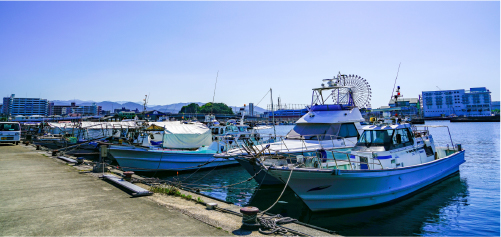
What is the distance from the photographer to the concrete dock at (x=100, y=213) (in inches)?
239

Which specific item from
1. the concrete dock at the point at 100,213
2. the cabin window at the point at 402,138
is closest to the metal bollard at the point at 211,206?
the concrete dock at the point at 100,213

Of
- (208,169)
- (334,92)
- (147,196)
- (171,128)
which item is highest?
(334,92)

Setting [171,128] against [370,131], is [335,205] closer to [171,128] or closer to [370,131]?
[370,131]

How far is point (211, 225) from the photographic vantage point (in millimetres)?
6492

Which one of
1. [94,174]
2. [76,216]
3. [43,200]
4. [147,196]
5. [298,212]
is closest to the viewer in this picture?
[76,216]

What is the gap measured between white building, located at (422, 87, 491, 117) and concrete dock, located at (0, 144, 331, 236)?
17681 centimetres

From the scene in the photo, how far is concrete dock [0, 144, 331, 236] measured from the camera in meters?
6.08

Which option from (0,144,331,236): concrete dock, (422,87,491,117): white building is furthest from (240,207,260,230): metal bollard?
(422,87,491,117): white building

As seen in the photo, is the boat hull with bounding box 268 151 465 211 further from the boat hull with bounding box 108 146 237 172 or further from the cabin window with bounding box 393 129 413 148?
the boat hull with bounding box 108 146 237 172

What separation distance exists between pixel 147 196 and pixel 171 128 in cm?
1324

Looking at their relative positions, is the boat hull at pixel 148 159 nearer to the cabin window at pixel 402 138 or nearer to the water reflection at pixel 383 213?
the water reflection at pixel 383 213

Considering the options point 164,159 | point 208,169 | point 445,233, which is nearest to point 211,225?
point 445,233

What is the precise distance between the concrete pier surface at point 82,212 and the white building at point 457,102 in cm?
17740

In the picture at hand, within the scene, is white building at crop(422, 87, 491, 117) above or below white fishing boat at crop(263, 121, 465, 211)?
above
